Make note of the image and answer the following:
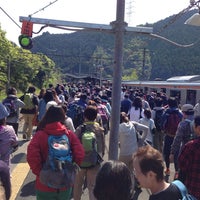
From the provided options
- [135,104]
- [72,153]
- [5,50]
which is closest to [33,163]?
[72,153]

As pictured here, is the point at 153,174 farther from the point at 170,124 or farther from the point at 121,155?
the point at 170,124

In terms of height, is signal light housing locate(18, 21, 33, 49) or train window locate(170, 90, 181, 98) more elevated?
signal light housing locate(18, 21, 33, 49)

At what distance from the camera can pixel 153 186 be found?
2.60 meters

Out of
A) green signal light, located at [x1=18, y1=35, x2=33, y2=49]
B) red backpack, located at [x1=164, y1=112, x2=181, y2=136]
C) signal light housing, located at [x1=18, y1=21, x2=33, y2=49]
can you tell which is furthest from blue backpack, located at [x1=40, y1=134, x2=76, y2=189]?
red backpack, located at [x1=164, y1=112, x2=181, y2=136]

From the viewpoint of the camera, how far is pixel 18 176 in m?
7.24

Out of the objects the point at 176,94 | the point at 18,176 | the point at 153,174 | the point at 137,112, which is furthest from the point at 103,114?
the point at 176,94

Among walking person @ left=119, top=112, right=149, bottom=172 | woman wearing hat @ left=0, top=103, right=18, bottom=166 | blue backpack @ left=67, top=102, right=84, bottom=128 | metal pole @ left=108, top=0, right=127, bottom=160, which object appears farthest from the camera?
blue backpack @ left=67, top=102, right=84, bottom=128

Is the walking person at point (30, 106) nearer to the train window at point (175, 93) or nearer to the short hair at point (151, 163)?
the short hair at point (151, 163)

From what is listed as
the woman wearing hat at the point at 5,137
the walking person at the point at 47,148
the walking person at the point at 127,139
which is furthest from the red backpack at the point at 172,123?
the walking person at the point at 47,148

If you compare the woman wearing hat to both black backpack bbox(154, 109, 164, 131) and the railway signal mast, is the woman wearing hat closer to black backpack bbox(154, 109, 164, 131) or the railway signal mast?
the railway signal mast

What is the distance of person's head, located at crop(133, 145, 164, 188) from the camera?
2564mm

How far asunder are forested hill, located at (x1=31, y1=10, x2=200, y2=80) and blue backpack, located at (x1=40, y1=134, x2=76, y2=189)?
74.7 metres

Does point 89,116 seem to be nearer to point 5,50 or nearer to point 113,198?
point 113,198

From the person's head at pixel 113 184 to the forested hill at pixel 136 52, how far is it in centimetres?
7627
